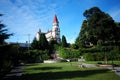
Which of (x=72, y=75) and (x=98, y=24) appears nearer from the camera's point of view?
(x=72, y=75)

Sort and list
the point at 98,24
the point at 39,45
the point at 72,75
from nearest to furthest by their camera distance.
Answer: the point at 72,75
the point at 98,24
the point at 39,45

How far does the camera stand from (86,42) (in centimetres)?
7506

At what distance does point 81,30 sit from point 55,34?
83.4m

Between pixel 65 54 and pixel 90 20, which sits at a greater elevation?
pixel 90 20

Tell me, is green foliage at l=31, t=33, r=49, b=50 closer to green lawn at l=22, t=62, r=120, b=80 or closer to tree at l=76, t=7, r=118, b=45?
tree at l=76, t=7, r=118, b=45

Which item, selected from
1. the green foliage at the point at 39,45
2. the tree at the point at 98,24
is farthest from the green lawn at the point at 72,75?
the green foliage at the point at 39,45

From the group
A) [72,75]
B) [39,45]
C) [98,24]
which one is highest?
[98,24]

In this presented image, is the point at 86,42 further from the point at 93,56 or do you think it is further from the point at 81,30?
the point at 93,56

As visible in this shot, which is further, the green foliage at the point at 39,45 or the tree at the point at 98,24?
the green foliage at the point at 39,45

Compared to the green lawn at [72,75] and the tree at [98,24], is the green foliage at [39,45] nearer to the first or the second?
the tree at [98,24]

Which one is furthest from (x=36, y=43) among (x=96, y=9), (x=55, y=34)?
(x=55, y=34)

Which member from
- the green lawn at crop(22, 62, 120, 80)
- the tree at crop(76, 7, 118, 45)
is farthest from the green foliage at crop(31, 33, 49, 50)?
the green lawn at crop(22, 62, 120, 80)

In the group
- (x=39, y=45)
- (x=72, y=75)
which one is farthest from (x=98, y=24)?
(x=39, y=45)

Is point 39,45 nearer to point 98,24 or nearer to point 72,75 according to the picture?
point 98,24
